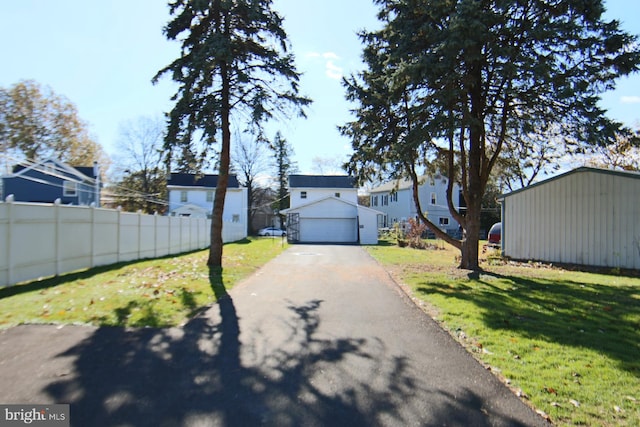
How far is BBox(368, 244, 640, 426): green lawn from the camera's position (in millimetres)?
3562

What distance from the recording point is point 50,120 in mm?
36594

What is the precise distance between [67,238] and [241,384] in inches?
369

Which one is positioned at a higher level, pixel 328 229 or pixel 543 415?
pixel 328 229

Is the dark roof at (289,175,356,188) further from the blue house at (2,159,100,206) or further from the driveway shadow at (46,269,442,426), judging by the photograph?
the driveway shadow at (46,269,442,426)

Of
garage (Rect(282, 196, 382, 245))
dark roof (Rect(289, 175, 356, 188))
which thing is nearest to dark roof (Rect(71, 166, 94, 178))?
garage (Rect(282, 196, 382, 245))

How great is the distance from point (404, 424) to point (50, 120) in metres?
44.0

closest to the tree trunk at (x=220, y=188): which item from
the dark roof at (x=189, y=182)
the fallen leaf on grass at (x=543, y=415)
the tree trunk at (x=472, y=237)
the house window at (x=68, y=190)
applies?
the tree trunk at (x=472, y=237)

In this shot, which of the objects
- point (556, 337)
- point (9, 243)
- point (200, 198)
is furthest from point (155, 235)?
point (200, 198)

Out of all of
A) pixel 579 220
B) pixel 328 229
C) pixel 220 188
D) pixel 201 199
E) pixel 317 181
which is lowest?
pixel 328 229

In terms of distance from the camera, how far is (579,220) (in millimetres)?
15750

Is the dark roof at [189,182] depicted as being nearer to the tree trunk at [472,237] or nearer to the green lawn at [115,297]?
the green lawn at [115,297]

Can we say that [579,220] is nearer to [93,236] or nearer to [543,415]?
[543,415]

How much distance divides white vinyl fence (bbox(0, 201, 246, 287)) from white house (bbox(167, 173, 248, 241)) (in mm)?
23113

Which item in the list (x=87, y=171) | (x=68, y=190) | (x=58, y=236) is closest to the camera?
(x=58, y=236)
